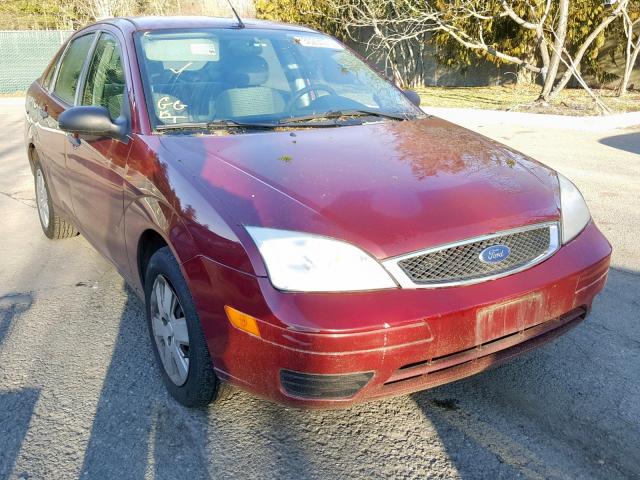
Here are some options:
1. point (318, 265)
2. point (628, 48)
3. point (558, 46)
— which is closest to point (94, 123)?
point (318, 265)

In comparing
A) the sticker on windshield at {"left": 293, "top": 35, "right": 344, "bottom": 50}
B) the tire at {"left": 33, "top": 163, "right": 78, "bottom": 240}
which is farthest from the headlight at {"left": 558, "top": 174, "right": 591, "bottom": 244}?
the tire at {"left": 33, "top": 163, "right": 78, "bottom": 240}

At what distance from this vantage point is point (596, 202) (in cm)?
598

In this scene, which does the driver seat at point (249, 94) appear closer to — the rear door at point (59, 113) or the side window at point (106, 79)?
the side window at point (106, 79)

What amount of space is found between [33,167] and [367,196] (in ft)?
13.1

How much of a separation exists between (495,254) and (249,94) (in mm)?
1757

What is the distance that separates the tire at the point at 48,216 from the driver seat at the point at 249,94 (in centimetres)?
214

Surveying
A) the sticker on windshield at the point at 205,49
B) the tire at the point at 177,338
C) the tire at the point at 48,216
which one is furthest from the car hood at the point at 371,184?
the tire at the point at 48,216

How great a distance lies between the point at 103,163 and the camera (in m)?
3.33

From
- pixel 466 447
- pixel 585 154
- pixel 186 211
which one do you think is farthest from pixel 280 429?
pixel 585 154

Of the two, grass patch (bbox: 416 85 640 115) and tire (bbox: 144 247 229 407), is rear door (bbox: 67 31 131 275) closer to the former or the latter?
tire (bbox: 144 247 229 407)

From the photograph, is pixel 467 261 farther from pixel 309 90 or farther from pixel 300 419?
pixel 309 90

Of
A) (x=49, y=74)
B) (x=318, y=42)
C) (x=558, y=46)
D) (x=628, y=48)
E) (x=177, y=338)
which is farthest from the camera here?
(x=628, y=48)

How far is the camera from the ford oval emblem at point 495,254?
2.37 m

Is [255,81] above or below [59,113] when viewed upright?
above
